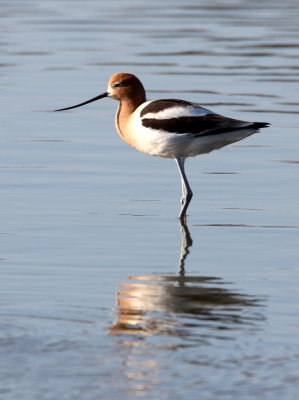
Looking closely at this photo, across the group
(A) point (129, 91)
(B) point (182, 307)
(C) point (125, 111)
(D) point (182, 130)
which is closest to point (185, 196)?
(D) point (182, 130)

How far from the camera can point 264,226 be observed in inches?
359

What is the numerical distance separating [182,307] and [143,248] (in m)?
1.61

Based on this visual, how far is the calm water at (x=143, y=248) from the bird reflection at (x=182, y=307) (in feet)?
0.06

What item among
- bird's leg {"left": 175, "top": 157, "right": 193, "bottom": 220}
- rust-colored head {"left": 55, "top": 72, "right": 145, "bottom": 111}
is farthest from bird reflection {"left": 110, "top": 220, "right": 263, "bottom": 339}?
rust-colored head {"left": 55, "top": 72, "right": 145, "bottom": 111}

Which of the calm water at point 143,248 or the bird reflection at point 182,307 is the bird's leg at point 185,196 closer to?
the calm water at point 143,248

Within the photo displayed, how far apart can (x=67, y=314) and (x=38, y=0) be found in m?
28.0

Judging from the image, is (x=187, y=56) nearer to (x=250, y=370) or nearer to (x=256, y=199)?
(x=256, y=199)

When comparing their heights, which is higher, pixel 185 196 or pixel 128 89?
pixel 128 89

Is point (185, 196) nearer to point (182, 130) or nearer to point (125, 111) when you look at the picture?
point (182, 130)

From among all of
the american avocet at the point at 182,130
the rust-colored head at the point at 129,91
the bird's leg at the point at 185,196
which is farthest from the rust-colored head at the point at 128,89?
the bird's leg at the point at 185,196

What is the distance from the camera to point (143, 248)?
8.41 metres

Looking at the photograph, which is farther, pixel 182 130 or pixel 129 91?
pixel 129 91

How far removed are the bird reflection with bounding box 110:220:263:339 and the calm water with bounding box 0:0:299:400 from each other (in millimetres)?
19

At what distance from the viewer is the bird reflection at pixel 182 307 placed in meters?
6.30
